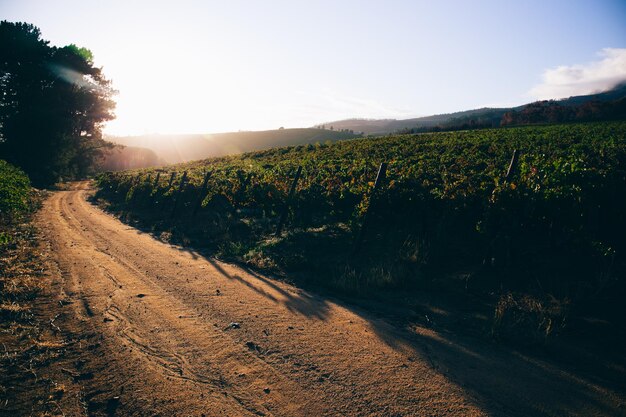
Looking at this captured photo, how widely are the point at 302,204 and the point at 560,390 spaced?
26.1 ft

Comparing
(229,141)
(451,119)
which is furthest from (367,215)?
(451,119)

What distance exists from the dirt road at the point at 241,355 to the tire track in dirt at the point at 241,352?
0.5 inches

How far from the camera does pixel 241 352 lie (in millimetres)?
4062

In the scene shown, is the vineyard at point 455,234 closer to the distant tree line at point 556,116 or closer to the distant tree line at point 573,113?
the distant tree line at point 556,116

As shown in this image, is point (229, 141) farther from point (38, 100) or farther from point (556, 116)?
point (556, 116)

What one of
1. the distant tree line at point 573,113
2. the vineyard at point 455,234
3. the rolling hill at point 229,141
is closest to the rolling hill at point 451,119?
the distant tree line at point 573,113

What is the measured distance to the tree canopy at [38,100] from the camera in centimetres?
2973

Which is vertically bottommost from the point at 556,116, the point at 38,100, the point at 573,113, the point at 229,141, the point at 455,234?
the point at 455,234

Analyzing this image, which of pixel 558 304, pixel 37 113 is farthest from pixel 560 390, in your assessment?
pixel 37 113

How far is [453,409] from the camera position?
3.17 m

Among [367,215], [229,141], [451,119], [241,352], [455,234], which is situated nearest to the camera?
[241,352]

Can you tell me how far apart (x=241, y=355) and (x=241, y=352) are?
0.22 ft

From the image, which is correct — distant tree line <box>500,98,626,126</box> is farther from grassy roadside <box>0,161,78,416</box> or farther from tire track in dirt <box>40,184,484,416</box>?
grassy roadside <box>0,161,78,416</box>

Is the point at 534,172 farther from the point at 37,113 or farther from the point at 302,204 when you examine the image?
the point at 37,113
